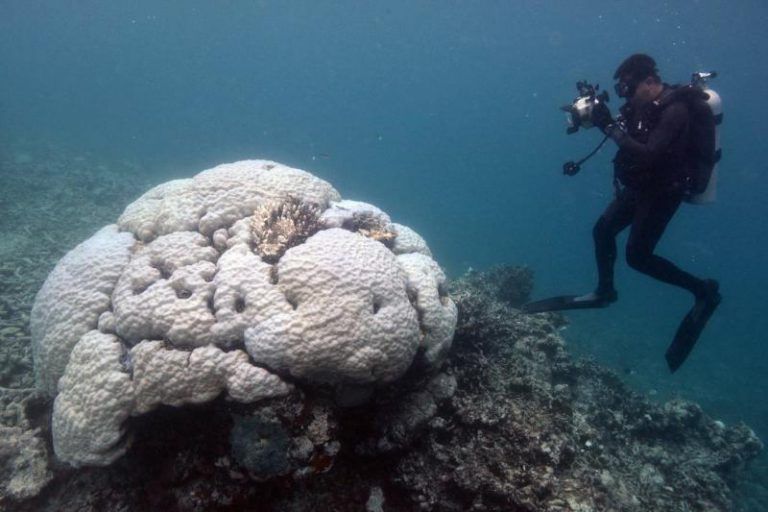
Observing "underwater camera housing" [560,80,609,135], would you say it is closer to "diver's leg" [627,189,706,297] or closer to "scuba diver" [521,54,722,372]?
"scuba diver" [521,54,722,372]

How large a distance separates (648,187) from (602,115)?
1180 mm

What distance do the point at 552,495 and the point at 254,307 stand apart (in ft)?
9.95

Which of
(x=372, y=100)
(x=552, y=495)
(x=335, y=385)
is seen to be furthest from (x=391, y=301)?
(x=372, y=100)

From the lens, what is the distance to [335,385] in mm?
3555

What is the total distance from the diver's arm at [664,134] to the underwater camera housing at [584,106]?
672 millimetres

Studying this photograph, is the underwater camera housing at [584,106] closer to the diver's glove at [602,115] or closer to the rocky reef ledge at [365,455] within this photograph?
the diver's glove at [602,115]

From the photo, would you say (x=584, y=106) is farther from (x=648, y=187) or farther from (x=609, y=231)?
(x=609, y=231)

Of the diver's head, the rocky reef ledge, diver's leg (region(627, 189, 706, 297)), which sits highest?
the diver's head

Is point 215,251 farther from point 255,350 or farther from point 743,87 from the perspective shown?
point 743,87

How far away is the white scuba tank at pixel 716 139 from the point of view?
18.0 ft

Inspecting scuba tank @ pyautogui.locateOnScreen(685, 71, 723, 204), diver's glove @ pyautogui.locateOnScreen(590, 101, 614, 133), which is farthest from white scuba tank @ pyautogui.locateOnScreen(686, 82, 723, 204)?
diver's glove @ pyautogui.locateOnScreen(590, 101, 614, 133)

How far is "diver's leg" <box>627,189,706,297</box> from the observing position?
5930 millimetres

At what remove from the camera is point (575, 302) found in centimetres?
730

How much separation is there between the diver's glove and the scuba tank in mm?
986
